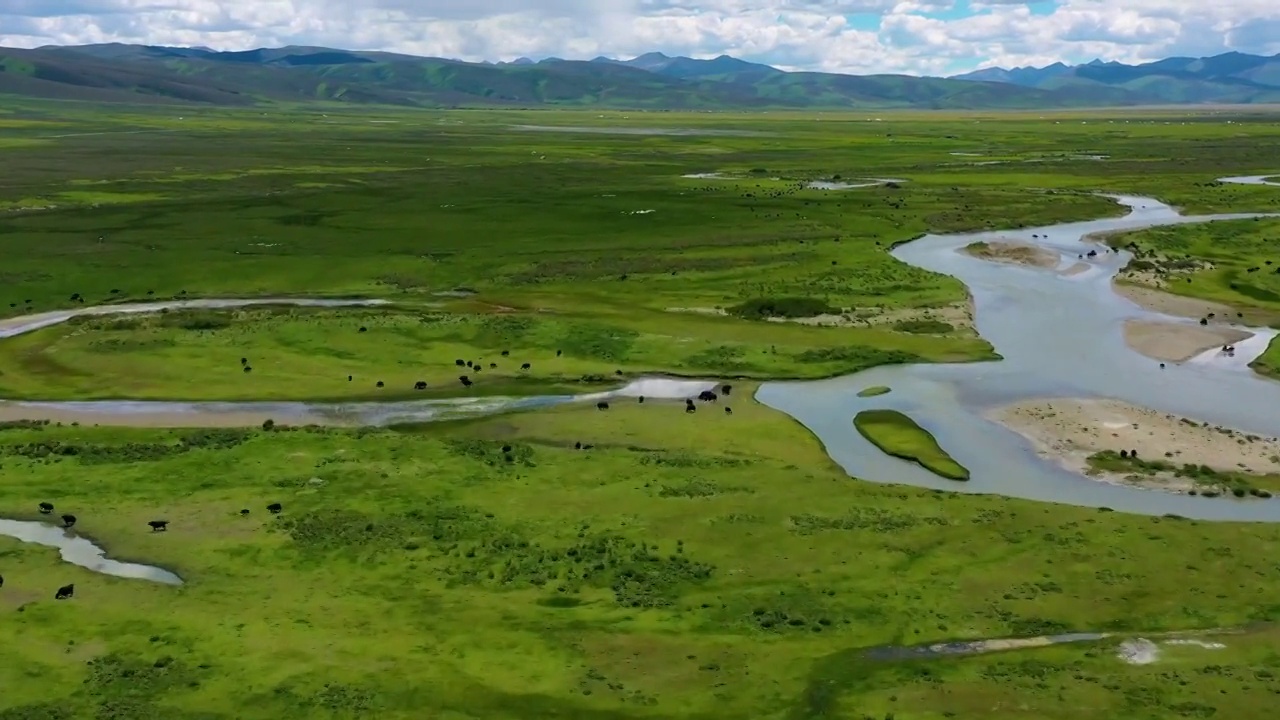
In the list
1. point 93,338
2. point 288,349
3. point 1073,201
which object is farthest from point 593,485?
point 1073,201

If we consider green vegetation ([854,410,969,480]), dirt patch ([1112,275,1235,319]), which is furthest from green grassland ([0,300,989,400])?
dirt patch ([1112,275,1235,319])

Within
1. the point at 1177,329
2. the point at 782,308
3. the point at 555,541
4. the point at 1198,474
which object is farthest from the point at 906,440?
the point at 1177,329

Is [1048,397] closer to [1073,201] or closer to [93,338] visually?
[93,338]

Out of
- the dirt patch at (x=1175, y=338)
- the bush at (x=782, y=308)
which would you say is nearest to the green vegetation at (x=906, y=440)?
the bush at (x=782, y=308)

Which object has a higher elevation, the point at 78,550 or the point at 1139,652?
the point at 1139,652

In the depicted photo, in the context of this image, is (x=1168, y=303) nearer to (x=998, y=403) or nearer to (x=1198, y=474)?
(x=998, y=403)

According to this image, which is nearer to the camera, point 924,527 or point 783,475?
point 924,527

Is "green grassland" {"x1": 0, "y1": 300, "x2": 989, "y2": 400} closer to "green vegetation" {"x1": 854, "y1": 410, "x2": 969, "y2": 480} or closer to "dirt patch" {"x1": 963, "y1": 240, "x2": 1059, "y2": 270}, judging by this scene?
"green vegetation" {"x1": 854, "y1": 410, "x2": 969, "y2": 480}
